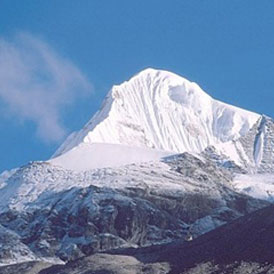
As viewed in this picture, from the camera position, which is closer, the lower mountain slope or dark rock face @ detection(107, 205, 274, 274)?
dark rock face @ detection(107, 205, 274, 274)

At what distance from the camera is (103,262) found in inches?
5566

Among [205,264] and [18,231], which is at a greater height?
[18,231]

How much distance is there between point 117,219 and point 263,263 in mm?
74296

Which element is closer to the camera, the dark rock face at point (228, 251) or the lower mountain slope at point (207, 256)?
the dark rock face at point (228, 251)

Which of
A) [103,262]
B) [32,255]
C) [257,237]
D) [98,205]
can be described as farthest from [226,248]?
[98,205]

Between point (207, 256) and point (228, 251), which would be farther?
point (207, 256)

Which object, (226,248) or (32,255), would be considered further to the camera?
(32,255)

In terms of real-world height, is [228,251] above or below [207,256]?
above

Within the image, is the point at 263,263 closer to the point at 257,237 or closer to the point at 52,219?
the point at 257,237

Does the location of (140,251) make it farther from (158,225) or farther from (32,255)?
(158,225)

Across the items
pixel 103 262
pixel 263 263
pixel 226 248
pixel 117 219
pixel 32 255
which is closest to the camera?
pixel 263 263

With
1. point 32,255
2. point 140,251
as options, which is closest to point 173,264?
point 140,251

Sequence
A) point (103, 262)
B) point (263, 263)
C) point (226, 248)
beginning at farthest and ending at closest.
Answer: point (103, 262) < point (226, 248) < point (263, 263)

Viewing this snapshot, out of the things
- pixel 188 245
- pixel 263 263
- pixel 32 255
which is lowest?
pixel 263 263
